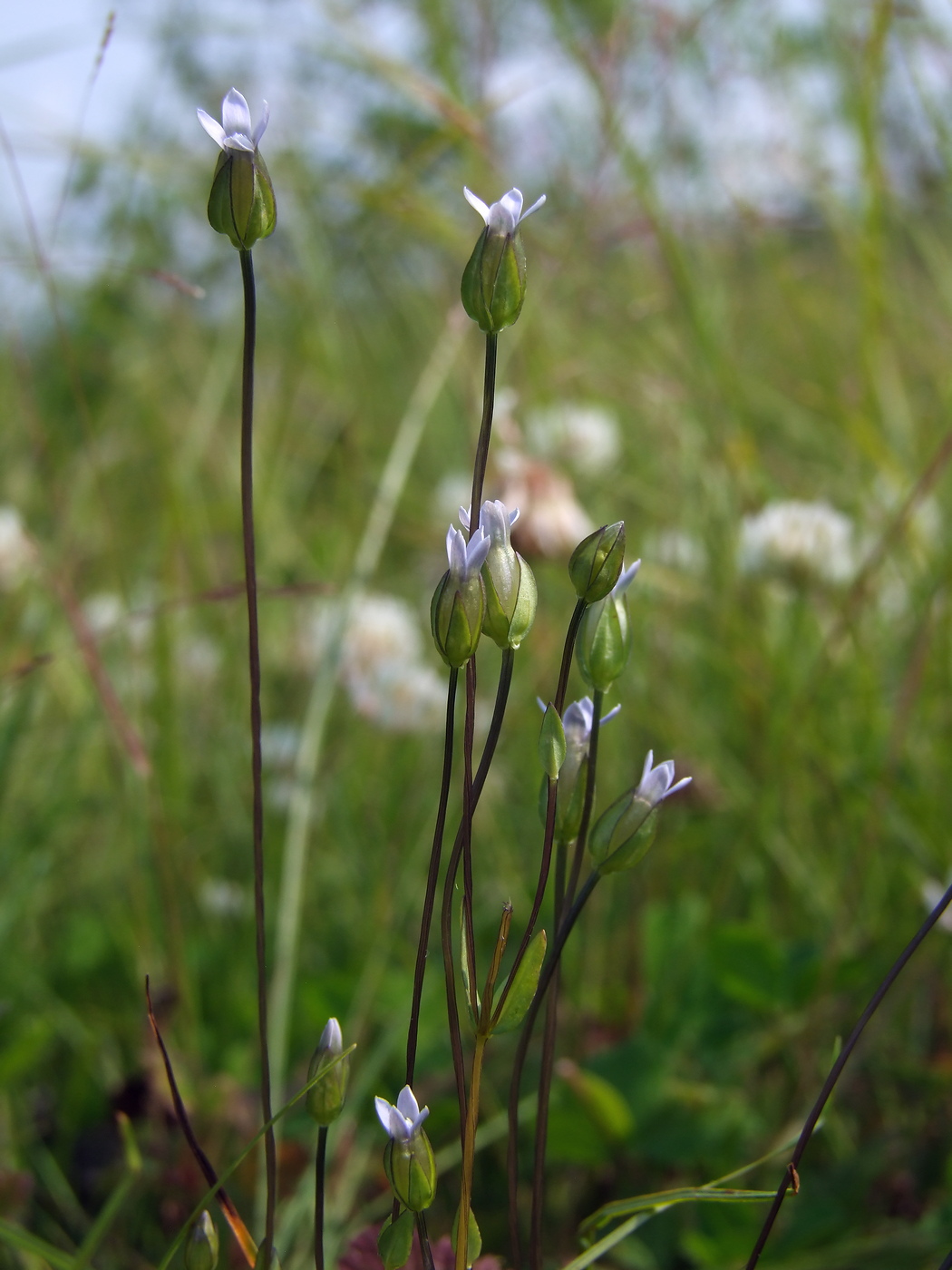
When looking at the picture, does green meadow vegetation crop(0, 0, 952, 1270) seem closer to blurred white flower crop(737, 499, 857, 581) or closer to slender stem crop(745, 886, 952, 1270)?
blurred white flower crop(737, 499, 857, 581)

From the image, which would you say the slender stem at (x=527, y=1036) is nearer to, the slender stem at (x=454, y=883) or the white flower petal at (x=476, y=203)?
the slender stem at (x=454, y=883)

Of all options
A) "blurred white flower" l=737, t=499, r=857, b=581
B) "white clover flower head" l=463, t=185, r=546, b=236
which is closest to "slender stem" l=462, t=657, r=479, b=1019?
"white clover flower head" l=463, t=185, r=546, b=236

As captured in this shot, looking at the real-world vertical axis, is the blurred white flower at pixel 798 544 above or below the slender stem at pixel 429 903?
above

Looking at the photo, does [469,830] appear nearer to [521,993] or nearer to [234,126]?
[521,993]

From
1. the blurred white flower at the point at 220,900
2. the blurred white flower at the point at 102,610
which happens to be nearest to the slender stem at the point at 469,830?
the blurred white flower at the point at 220,900

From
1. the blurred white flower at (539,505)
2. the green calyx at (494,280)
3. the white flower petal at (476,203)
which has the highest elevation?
the blurred white flower at (539,505)
